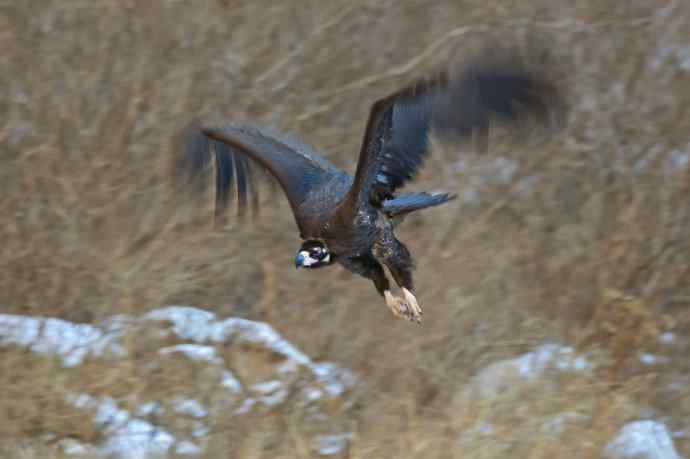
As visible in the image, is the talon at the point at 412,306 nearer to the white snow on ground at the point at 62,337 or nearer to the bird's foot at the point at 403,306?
the bird's foot at the point at 403,306

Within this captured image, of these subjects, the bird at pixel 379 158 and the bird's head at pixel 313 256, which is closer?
the bird at pixel 379 158

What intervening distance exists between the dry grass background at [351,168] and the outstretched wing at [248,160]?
168 centimetres

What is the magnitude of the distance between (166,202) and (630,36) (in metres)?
3.30

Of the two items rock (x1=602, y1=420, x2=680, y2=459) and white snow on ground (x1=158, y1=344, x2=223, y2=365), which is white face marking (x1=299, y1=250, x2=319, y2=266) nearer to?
rock (x1=602, y1=420, x2=680, y2=459)

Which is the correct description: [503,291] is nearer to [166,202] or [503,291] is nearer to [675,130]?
[675,130]

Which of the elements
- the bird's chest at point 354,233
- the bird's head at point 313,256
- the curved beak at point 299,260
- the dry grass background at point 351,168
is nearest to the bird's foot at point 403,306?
the bird's chest at point 354,233

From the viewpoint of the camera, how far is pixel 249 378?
772 cm

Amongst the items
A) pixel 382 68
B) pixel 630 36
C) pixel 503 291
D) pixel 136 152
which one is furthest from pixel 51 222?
pixel 630 36

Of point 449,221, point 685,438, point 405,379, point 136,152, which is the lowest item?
point 685,438

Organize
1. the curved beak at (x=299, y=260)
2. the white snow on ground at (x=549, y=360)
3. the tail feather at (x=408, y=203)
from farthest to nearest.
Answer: the white snow on ground at (x=549, y=360)
the tail feather at (x=408, y=203)
the curved beak at (x=299, y=260)

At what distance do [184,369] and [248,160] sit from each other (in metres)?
2.32

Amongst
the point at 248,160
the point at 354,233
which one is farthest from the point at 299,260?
the point at 248,160

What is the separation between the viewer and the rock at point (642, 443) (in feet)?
23.3

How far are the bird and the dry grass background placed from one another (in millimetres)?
1796
